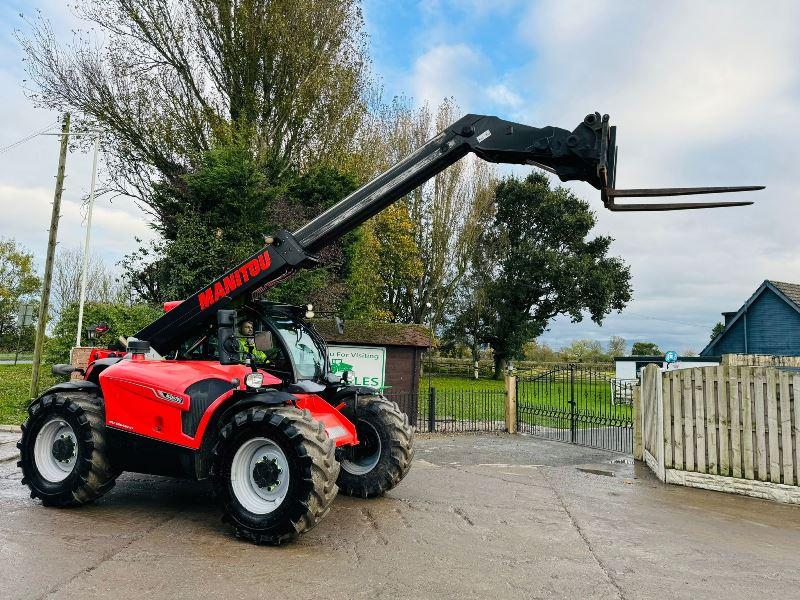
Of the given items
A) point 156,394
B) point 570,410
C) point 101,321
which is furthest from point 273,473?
point 101,321

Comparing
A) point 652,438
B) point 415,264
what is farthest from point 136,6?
point 652,438

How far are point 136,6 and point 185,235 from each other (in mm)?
8931

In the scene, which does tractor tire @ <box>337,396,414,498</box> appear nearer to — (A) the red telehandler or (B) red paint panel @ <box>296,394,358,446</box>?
(A) the red telehandler

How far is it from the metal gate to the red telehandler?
7.21 meters

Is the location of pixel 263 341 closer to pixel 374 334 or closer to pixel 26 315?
pixel 374 334

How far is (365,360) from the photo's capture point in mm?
13812

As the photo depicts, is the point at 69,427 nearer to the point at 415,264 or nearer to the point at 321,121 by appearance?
the point at 321,121

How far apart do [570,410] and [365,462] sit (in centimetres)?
739

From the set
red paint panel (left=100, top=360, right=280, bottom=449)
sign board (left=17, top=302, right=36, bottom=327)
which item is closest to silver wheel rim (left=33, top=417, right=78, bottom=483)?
red paint panel (left=100, top=360, right=280, bottom=449)

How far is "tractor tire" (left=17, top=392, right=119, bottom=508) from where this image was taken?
6.04m

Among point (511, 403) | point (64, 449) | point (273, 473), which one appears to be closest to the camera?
point (273, 473)

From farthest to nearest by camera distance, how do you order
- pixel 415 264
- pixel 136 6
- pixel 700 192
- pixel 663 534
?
pixel 415 264 → pixel 136 6 → pixel 663 534 → pixel 700 192

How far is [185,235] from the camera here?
17.1 meters

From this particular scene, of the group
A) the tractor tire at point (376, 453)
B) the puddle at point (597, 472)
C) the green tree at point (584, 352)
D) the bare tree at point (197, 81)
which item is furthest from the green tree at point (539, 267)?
the tractor tire at point (376, 453)
